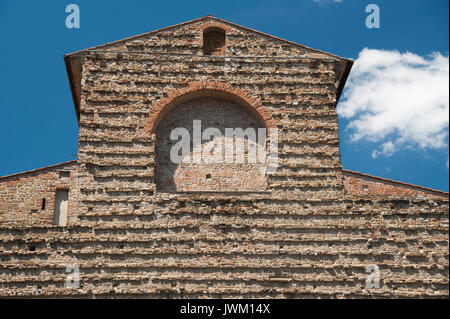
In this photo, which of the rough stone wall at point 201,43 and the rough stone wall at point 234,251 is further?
the rough stone wall at point 201,43

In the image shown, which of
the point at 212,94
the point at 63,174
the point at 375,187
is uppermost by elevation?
the point at 212,94

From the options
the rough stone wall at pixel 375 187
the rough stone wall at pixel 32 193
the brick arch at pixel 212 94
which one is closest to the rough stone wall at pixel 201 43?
the brick arch at pixel 212 94

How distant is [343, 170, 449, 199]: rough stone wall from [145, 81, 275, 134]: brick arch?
2.32 meters

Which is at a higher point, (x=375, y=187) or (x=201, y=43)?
(x=201, y=43)

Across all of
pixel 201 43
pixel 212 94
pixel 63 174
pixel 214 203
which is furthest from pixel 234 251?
pixel 201 43

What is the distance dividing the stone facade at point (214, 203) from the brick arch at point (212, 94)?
0.03 m

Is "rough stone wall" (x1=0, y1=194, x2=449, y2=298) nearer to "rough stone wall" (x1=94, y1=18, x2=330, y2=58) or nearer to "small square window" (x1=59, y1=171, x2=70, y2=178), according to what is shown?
"small square window" (x1=59, y1=171, x2=70, y2=178)

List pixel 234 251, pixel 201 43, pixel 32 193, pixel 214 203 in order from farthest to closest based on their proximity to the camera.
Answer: pixel 201 43
pixel 32 193
pixel 214 203
pixel 234 251

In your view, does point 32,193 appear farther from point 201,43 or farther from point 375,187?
point 375,187

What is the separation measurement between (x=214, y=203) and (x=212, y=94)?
8.27 feet

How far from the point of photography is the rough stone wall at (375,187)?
13.3 metres

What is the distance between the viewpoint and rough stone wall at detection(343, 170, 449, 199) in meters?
13.3

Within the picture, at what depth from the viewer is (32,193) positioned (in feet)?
42.0

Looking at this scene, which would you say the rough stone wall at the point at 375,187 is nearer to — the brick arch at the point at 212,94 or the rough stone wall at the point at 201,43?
the brick arch at the point at 212,94
